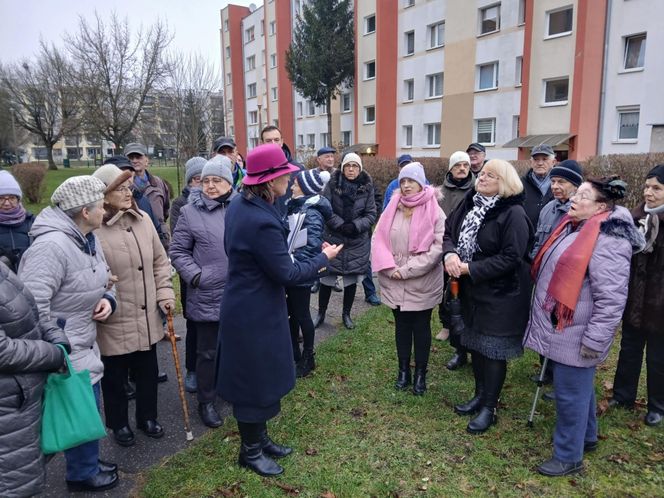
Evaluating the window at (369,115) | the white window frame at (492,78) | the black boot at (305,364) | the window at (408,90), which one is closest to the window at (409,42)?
the window at (408,90)

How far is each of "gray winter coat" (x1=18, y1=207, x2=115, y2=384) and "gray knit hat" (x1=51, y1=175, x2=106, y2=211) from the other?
0.20 feet

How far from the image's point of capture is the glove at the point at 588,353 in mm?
2938

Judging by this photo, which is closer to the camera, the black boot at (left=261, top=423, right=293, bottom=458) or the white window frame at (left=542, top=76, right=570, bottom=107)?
the black boot at (left=261, top=423, right=293, bottom=458)

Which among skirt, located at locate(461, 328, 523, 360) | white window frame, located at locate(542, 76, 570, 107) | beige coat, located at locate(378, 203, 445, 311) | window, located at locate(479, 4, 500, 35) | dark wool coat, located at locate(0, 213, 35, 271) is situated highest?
window, located at locate(479, 4, 500, 35)

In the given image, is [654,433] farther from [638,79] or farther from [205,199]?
[638,79]

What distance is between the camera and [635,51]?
19.7m

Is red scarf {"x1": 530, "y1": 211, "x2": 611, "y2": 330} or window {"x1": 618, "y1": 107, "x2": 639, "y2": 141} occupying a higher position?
window {"x1": 618, "y1": 107, "x2": 639, "y2": 141}

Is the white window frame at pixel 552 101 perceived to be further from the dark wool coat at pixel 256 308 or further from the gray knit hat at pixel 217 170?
the dark wool coat at pixel 256 308

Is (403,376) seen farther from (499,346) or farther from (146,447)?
(146,447)

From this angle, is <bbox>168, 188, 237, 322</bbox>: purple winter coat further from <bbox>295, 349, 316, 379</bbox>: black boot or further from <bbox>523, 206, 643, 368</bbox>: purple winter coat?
<bbox>523, 206, 643, 368</bbox>: purple winter coat

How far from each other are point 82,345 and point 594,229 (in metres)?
3.26

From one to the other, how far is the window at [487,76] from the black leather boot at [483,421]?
78.8 feet

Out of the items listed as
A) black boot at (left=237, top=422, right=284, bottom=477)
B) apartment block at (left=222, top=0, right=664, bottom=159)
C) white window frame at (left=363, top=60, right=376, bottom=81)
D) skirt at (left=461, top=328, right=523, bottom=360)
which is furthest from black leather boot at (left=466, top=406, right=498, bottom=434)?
white window frame at (left=363, top=60, right=376, bottom=81)

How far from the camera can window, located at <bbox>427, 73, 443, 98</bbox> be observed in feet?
92.3
